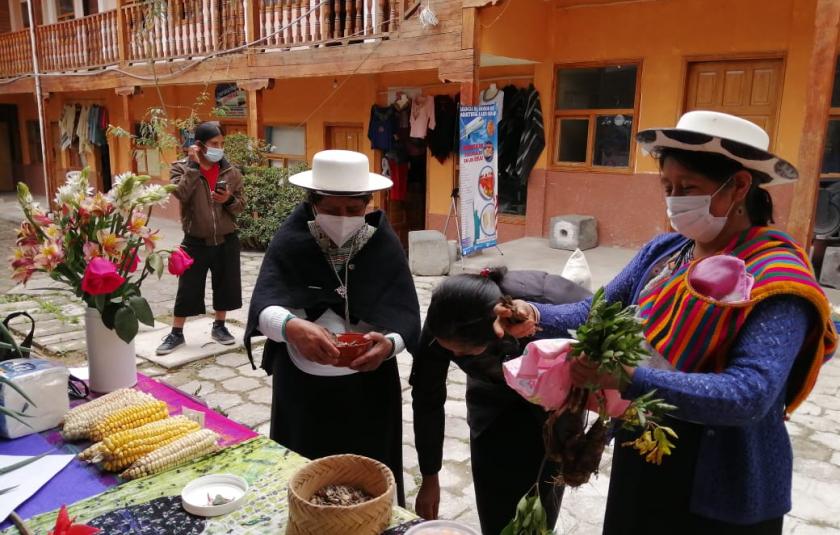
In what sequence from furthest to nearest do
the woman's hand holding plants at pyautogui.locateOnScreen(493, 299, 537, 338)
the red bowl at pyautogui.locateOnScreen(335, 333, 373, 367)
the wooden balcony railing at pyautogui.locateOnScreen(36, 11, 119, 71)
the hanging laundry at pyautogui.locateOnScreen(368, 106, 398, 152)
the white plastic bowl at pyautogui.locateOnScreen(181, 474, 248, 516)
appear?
the wooden balcony railing at pyautogui.locateOnScreen(36, 11, 119, 71) < the hanging laundry at pyautogui.locateOnScreen(368, 106, 398, 152) < the red bowl at pyautogui.locateOnScreen(335, 333, 373, 367) < the woman's hand holding plants at pyautogui.locateOnScreen(493, 299, 537, 338) < the white plastic bowl at pyautogui.locateOnScreen(181, 474, 248, 516)

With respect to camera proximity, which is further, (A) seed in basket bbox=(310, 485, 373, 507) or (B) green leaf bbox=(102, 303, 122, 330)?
(B) green leaf bbox=(102, 303, 122, 330)

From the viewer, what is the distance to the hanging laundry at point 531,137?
30.0ft

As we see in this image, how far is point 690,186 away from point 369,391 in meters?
1.40

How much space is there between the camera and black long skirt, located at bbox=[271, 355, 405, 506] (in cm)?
237

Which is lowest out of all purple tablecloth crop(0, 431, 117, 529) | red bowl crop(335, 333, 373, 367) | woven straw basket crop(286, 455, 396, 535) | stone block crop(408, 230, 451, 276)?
stone block crop(408, 230, 451, 276)

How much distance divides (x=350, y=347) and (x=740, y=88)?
7355 millimetres

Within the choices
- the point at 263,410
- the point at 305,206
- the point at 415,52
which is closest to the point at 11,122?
the point at 415,52

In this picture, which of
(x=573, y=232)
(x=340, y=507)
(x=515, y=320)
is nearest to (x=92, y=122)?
(x=573, y=232)

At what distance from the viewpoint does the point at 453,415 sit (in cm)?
430

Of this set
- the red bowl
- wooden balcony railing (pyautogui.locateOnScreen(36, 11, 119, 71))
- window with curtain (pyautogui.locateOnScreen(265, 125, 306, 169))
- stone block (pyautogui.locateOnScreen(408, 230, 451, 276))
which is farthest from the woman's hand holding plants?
wooden balcony railing (pyautogui.locateOnScreen(36, 11, 119, 71))

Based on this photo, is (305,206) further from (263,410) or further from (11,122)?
(11,122)

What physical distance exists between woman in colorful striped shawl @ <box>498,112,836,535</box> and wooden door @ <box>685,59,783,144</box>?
6.88 m

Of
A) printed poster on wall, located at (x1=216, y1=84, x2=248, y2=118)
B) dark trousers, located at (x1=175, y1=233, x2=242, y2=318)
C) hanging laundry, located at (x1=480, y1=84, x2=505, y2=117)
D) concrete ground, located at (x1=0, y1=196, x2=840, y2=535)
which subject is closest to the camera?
concrete ground, located at (x1=0, y1=196, x2=840, y2=535)

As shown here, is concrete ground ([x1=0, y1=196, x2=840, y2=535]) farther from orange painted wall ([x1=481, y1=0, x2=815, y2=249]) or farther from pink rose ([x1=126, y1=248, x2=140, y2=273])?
orange painted wall ([x1=481, y1=0, x2=815, y2=249])
